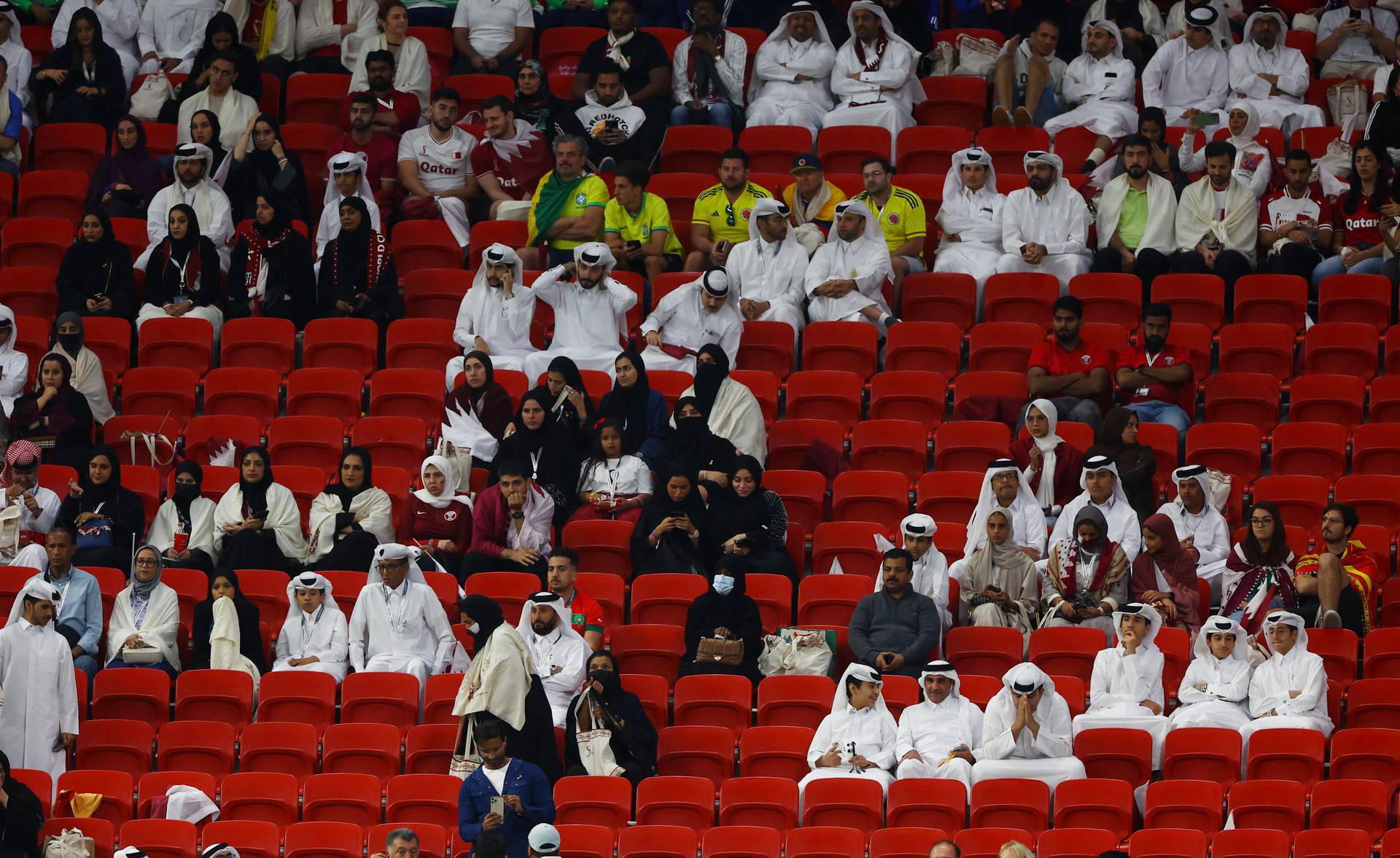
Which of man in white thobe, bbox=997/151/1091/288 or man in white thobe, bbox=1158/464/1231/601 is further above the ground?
man in white thobe, bbox=997/151/1091/288

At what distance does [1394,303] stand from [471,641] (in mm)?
6039

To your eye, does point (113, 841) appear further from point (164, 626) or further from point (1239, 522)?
point (1239, 522)

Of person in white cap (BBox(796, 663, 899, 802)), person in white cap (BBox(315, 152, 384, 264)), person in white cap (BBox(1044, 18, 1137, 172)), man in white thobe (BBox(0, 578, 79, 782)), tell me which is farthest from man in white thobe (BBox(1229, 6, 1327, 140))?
man in white thobe (BBox(0, 578, 79, 782))

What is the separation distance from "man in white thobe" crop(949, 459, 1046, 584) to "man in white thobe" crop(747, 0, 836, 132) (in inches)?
168

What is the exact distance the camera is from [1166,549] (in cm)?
1318

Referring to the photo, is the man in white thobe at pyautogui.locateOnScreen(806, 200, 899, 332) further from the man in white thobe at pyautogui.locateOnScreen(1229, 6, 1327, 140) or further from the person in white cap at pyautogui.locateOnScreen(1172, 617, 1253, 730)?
the person in white cap at pyautogui.locateOnScreen(1172, 617, 1253, 730)

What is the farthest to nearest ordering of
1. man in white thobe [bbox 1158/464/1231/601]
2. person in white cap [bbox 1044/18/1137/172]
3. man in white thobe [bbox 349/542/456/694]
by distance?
person in white cap [bbox 1044/18/1137/172], man in white thobe [bbox 1158/464/1231/601], man in white thobe [bbox 349/542/456/694]

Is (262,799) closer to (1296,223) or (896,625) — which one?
(896,625)

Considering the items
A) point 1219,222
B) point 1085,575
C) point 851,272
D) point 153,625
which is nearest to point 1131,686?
point 1085,575

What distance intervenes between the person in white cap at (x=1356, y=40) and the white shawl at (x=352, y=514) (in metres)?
7.35

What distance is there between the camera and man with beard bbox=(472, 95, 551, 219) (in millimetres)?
16453

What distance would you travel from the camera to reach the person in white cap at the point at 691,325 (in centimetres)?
1498

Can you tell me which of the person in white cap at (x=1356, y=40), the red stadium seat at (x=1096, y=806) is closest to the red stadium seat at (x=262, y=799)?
the red stadium seat at (x=1096, y=806)

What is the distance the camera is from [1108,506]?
1345 cm
